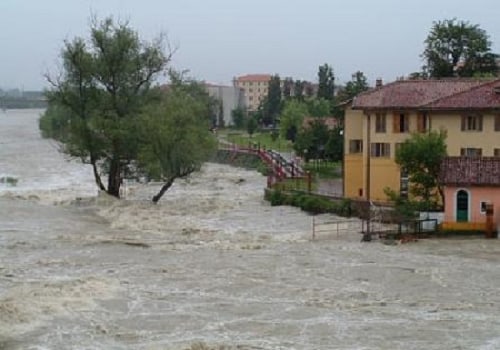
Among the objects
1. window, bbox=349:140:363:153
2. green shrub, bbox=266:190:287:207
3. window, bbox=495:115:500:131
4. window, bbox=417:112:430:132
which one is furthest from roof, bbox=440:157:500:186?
green shrub, bbox=266:190:287:207

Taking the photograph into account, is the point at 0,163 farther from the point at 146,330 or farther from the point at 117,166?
the point at 146,330

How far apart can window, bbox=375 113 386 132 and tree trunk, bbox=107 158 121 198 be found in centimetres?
1663

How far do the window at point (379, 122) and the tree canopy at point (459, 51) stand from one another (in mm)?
27543

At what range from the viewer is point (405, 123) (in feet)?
146

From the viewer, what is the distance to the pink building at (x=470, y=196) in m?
36.8

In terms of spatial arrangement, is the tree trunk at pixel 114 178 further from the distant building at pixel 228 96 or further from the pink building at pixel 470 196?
the distant building at pixel 228 96

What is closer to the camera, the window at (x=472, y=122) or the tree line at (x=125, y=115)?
the window at (x=472, y=122)

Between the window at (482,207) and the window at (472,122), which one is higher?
the window at (472,122)

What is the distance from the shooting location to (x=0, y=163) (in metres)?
84.8

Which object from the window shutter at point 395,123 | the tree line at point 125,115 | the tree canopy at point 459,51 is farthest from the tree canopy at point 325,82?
the window shutter at point 395,123

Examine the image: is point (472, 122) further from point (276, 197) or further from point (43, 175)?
point (43, 175)

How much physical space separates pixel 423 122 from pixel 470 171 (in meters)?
6.97

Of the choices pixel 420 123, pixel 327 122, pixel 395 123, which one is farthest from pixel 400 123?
pixel 327 122

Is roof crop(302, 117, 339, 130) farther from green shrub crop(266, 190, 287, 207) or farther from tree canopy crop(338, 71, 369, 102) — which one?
green shrub crop(266, 190, 287, 207)
